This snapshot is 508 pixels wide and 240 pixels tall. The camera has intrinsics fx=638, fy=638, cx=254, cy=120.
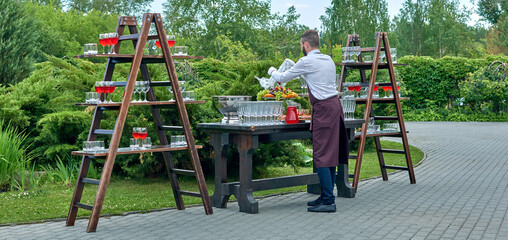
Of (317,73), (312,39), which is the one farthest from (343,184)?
(312,39)

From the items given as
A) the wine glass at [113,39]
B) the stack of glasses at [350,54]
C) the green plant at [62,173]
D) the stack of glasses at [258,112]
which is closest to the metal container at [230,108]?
the stack of glasses at [258,112]

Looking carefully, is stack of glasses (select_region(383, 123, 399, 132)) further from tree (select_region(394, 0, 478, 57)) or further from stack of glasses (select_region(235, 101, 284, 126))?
tree (select_region(394, 0, 478, 57))

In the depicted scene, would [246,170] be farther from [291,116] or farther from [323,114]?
[323,114]

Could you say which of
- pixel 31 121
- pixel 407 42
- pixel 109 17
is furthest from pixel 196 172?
pixel 407 42

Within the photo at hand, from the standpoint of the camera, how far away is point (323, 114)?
7117 millimetres

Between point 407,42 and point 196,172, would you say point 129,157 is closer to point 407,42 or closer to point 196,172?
point 196,172

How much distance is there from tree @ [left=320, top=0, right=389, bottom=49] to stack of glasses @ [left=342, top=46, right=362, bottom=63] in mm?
41766

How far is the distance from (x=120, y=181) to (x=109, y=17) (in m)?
38.7

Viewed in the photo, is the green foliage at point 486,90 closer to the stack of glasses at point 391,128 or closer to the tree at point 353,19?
the stack of glasses at point 391,128

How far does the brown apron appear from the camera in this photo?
23.3ft

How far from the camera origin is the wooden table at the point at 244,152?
7141mm

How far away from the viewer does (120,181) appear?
375 inches

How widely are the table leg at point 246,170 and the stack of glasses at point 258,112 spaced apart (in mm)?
192

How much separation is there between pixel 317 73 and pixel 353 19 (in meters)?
45.0
